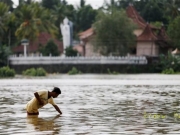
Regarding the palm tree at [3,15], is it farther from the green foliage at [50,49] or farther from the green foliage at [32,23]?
the green foliage at [50,49]

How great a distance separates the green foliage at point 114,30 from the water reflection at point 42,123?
48.7 metres

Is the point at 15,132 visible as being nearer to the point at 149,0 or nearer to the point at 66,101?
the point at 66,101

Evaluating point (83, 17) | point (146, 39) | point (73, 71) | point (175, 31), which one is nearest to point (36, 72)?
point (73, 71)

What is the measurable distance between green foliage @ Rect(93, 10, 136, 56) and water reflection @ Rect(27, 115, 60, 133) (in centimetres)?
4872

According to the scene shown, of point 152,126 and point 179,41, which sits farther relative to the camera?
point 179,41

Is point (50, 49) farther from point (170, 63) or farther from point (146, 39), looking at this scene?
point (170, 63)

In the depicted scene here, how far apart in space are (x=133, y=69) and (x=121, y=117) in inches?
1842

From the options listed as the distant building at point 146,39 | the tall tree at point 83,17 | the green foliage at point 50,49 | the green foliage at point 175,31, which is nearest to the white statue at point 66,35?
the distant building at point 146,39

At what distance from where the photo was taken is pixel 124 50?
65625 millimetres

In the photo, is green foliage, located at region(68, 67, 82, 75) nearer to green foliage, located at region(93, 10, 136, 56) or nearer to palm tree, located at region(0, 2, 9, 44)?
green foliage, located at region(93, 10, 136, 56)

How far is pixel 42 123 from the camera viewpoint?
13.8 m

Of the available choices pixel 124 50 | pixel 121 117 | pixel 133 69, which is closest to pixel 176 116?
pixel 121 117

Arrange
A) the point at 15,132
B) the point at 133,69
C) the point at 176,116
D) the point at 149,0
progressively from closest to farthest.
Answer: the point at 15,132 < the point at 176,116 < the point at 133,69 < the point at 149,0

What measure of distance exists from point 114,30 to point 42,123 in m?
50.5
